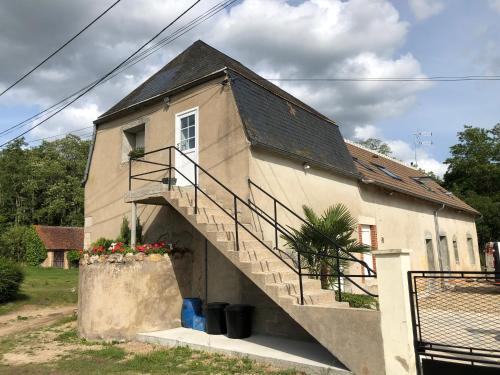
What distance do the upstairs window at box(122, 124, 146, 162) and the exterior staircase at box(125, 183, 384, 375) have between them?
3.07 meters

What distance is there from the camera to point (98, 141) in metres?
13.6

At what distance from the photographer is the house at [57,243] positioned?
Answer: 132ft

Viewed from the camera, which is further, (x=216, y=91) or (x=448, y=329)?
(x=216, y=91)

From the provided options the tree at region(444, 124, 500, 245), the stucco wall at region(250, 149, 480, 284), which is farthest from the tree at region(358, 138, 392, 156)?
the stucco wall at region(250, 149, 480, 284)

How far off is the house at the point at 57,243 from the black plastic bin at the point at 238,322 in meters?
36.3

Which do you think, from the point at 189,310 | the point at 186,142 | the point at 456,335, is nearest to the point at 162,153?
the point at 186,142

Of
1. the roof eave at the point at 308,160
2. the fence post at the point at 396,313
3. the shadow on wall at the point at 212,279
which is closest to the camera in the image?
the fence post at the point at 396,313

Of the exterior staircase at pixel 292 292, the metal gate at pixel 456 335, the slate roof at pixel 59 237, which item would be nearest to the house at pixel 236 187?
the exterior staircase at pixel 292 292

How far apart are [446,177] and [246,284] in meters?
37.9

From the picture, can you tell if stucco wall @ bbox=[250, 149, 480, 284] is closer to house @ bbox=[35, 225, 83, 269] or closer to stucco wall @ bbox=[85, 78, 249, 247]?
stucco wall @ bbox=[85, 78, 249, 247]

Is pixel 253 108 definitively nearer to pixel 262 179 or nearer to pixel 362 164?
pixel 262 179

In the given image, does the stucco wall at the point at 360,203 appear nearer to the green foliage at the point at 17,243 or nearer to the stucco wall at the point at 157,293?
the stucco wall at the point at 157,293

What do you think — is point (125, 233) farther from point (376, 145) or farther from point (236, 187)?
point (376, 145)

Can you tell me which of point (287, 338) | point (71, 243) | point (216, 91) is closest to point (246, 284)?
point (287, 338)
